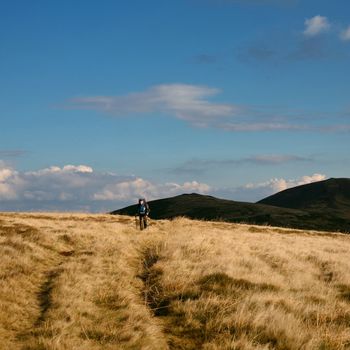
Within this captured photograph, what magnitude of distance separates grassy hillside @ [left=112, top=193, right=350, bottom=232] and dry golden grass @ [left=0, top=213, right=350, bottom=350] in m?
62.5

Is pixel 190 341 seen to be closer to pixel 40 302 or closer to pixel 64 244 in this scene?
pixel 40 302

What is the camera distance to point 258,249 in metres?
25.9

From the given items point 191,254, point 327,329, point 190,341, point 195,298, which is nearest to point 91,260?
point 191,254

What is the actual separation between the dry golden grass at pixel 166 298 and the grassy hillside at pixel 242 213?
205ft

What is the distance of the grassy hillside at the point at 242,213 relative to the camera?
94.8m

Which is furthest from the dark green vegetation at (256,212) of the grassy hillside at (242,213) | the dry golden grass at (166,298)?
the dry golden grass at (166,298)

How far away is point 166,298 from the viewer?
47.1ft

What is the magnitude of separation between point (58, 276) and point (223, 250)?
9.16 m

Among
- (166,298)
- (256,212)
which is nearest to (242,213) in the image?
(256,212)

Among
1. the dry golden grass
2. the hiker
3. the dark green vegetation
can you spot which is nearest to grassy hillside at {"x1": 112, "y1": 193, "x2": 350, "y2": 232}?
the dark green vegetation

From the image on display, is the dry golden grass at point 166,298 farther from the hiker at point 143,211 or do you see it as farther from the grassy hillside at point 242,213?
the grassy hillside at point 242,213

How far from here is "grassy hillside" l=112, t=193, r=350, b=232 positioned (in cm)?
9475

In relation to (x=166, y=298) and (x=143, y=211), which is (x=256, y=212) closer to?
(x=143, y=211)

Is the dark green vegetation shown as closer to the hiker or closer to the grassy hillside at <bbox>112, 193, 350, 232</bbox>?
the grassy hillside at <bbox>112, 193, 350, 232</bbox>
